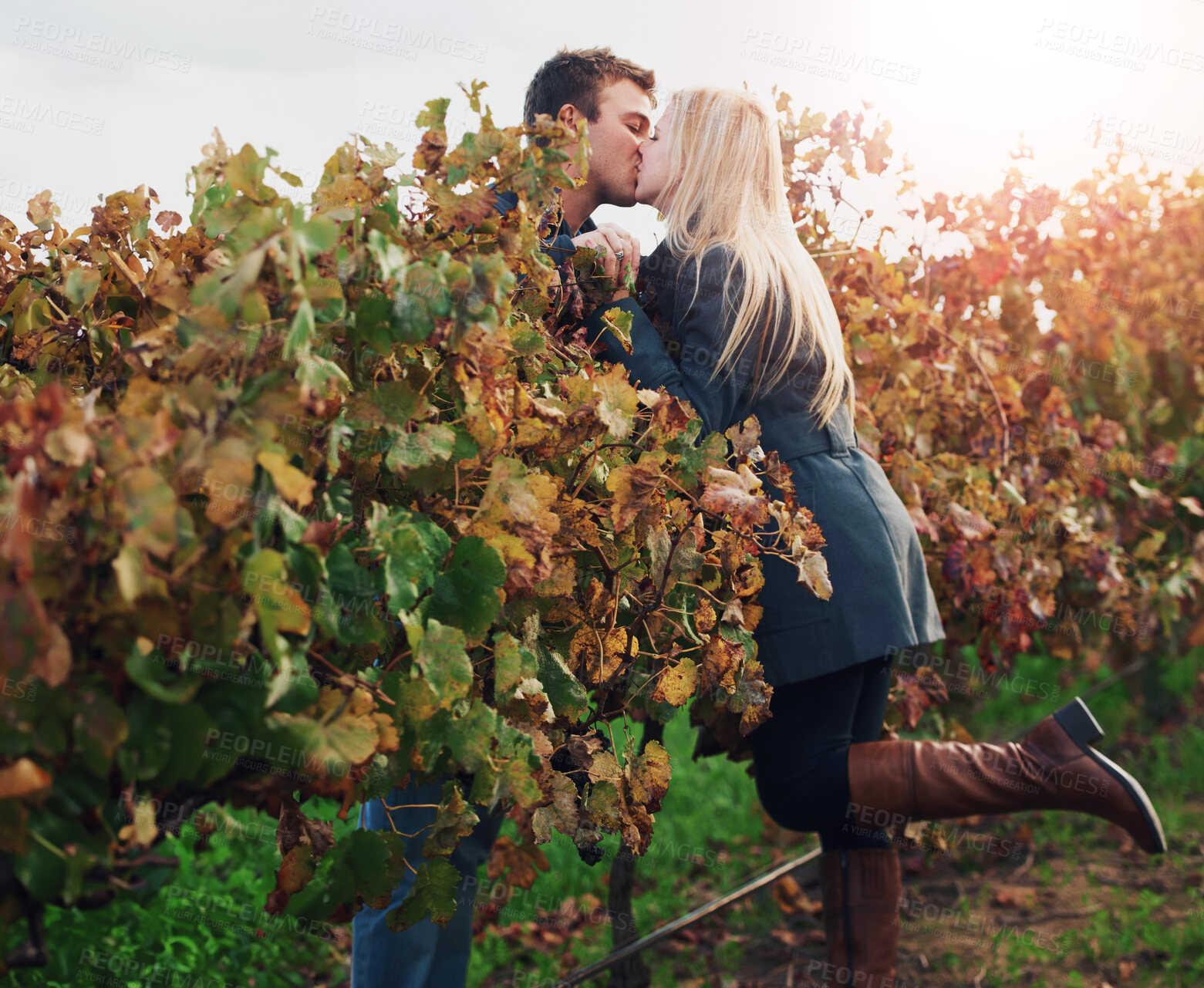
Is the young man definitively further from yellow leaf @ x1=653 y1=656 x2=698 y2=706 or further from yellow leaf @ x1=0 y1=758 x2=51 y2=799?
yellow leaf @ x1=0 y1=758 x2=51 y2=799

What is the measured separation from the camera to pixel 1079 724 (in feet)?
6.33

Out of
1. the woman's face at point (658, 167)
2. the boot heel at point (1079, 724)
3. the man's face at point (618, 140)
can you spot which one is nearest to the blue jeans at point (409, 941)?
the boot heel at point (1079, 724)

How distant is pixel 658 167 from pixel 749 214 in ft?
0.85

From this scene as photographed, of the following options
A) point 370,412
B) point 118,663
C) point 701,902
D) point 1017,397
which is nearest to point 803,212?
point 1017,397

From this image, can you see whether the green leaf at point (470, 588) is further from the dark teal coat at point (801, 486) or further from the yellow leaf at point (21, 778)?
the dark teal coat at point (801, 486)

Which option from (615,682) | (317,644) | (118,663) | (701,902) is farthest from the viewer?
(701,902)

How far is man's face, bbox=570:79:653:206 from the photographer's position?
242 cm

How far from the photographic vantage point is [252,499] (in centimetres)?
89

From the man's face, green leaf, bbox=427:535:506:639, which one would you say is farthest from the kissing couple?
green leaf, bbox=427:535:506:639

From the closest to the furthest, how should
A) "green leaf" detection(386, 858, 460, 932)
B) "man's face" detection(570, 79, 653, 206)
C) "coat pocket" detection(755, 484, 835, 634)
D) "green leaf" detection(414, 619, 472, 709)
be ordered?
"green leaf" detection(414, 619, 472, 709)
"green leaf" detection(386, 858, 460, 932)
"coat pocket" detection(755, 484, 835, 634)
"man's face" detection(570, 79, 653, 206)

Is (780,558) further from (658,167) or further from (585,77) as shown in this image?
(585,77)

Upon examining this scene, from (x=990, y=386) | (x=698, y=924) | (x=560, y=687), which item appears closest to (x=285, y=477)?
(x=560, y=687)

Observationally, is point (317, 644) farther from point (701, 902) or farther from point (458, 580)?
point (701, 902)

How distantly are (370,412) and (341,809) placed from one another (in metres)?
0.47
